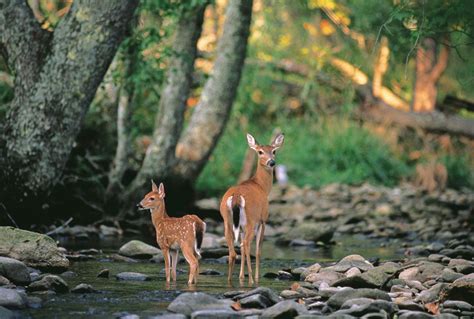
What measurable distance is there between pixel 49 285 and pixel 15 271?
396mm

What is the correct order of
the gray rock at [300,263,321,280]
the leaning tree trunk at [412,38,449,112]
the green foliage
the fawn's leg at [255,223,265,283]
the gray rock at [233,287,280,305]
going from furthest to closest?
the leaning tree trunk at [412,38,449,112] < the green foliage < the gray rock at [300,263,321,280] < the fawn's leg at [255,223,265,283] < the gray rock at [233,287,280,305]

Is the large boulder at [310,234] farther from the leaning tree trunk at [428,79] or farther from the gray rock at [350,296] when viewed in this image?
the leaning tree trunk at [428,79]

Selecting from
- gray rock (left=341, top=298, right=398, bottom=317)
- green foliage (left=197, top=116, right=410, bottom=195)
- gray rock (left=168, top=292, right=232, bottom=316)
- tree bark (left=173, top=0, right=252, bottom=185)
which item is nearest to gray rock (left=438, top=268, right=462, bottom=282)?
gray rock (left=341, top=298, right=398, bottom=317)

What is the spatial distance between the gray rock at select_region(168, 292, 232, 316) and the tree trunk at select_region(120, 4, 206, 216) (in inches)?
299

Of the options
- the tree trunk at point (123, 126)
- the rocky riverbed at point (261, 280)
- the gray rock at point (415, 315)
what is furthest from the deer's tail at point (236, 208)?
the tree trunk at point (123, 126)

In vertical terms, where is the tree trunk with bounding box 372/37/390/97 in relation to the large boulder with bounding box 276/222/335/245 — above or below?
above

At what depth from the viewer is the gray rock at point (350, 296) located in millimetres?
7086

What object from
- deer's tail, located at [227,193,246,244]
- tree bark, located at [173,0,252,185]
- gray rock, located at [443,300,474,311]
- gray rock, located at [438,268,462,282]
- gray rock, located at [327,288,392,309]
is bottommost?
gray rock, located at [443,300,474,311]

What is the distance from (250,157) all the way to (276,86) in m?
5.40

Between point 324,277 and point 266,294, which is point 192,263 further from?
point 266,294

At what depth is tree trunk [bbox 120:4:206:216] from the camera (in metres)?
14.5

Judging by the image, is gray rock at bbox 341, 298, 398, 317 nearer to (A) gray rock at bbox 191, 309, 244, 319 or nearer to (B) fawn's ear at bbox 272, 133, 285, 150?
A: (A) gray rock at bbox 191, 309, 244, 319

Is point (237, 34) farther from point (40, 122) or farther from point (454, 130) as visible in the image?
point (454, 130)

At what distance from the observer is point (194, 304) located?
6.80 metres
